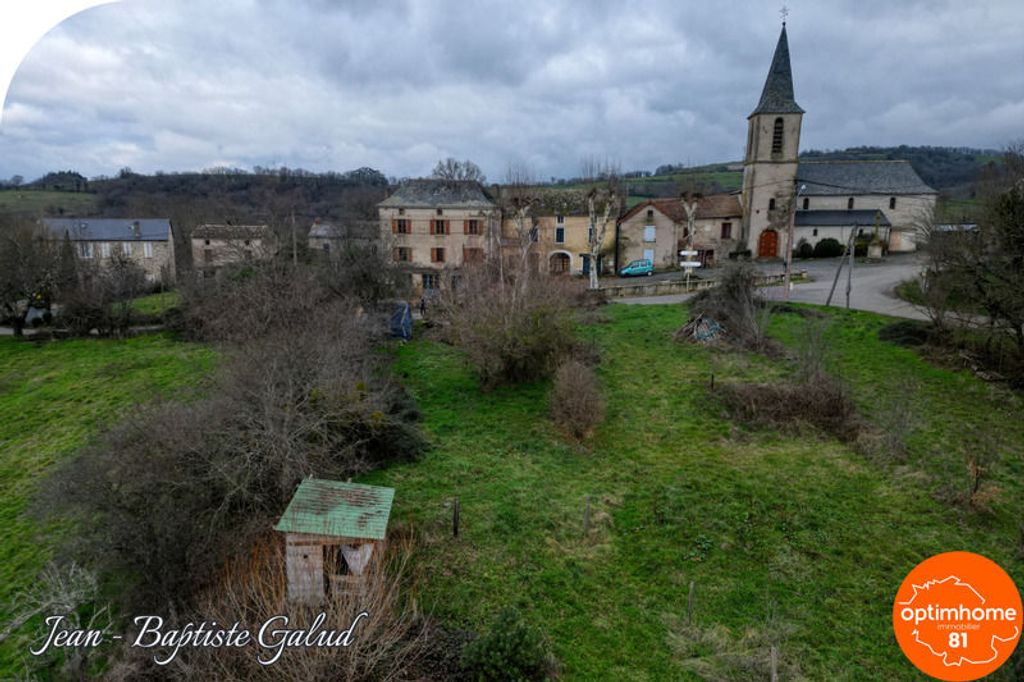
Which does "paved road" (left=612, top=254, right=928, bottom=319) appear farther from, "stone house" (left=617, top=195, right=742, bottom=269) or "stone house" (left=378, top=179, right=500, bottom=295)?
"stone house" (left=378, top=179, right=500, bottom=295)

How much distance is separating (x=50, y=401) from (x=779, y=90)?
38.6 metres

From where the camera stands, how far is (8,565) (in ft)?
26.8

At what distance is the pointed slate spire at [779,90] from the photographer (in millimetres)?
33469

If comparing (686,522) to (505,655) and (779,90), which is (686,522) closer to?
(505,655)

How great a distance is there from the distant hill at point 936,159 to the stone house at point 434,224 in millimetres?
32534

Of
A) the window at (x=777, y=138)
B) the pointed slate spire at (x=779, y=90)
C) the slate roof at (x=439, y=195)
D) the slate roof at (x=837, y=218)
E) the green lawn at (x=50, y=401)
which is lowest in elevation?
the green lawn at (x=50, y=401)

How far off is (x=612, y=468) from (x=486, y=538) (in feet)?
11.6

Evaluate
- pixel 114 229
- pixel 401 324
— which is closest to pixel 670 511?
pixel 401 324

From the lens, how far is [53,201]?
173ft

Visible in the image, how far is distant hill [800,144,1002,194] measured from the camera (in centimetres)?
5119

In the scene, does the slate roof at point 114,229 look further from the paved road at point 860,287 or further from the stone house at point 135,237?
the paved road at point 860,287

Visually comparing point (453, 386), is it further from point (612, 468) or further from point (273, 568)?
point (273, 568)

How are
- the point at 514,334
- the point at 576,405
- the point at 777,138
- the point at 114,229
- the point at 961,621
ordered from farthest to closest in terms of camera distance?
the point at 114,229, the point at 777,138, the point at 514,334, the point at 576,405, the point at 961,621

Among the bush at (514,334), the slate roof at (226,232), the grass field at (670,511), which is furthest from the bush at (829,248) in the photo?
the slate roof at (226,232)
